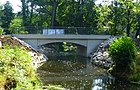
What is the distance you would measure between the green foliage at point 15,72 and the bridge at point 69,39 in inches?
884

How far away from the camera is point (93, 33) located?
1522 inches

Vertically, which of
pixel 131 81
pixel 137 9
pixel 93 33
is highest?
pixel 137 9

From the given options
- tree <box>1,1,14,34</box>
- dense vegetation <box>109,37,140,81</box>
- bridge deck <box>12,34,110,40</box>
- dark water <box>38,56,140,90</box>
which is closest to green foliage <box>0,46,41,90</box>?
dark water <box>38,56,140,90</box>

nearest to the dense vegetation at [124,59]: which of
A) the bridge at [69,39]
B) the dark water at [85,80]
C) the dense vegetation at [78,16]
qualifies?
the dark water at [85,80]

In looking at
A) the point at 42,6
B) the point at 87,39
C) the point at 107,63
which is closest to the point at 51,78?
the point at 107,63

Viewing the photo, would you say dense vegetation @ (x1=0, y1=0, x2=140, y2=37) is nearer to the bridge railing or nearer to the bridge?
the bridge railing

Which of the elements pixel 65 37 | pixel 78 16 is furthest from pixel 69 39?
pixel 78 16

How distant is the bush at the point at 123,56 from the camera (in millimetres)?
21875

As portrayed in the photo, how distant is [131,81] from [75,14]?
28.8 meters

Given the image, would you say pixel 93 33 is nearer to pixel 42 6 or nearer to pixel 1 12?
pixel 42 6

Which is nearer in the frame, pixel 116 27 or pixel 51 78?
pixel 51 78

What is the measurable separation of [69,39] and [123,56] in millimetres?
16109

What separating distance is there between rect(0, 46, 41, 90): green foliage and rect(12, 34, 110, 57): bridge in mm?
22461

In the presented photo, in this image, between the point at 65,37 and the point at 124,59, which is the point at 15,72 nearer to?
the point at 124,59
